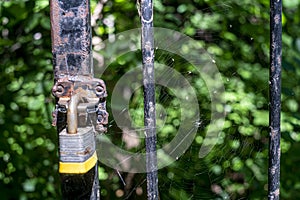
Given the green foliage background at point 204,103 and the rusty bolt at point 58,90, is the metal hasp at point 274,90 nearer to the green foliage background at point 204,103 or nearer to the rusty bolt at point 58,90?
the rusty bolt at point 58,90

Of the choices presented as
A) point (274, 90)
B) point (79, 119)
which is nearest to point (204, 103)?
A: point (274, 90)

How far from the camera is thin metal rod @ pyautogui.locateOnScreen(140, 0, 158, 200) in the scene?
1.10 m

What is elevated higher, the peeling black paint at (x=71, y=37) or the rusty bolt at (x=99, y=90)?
the peeling black paint at (x=71, y=37)

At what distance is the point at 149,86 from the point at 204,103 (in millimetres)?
1058

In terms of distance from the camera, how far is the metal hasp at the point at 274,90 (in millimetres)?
1080

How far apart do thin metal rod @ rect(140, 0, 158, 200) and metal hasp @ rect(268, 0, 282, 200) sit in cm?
22

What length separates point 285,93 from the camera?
87.0 inches

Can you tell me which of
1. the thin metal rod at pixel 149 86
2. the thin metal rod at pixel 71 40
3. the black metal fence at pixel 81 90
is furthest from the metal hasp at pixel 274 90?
the thin metal rod at pixel 71 40

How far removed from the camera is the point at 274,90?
3.62 ft

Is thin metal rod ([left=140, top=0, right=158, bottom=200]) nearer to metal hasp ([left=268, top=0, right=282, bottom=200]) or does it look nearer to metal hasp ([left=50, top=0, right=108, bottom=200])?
metal hasp ([left=50, top=0, right=108, bottom=200])

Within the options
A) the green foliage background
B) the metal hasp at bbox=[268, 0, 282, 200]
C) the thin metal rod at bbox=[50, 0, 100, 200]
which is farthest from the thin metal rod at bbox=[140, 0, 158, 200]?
the green foliage background

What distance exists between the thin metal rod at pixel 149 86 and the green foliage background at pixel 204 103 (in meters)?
0.99

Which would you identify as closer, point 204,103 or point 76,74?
point 76,74

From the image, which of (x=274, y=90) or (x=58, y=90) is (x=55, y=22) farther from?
(x=274, y=90)
